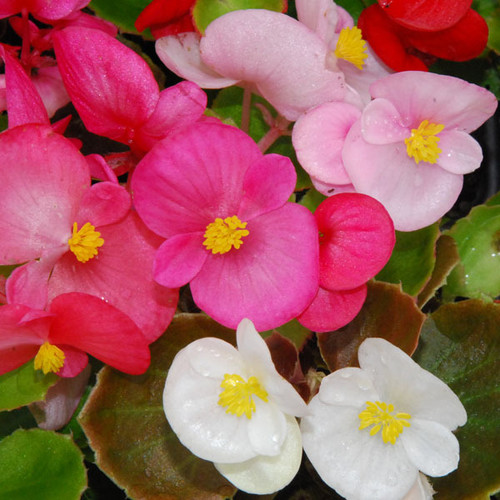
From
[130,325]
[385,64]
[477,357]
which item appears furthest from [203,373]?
[385,64]

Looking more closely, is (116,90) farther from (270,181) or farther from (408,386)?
(408,386)

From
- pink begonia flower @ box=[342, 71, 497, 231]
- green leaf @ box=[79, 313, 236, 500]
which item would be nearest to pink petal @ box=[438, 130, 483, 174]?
pink begonia flower @ box=[342, 71, 497, 231]

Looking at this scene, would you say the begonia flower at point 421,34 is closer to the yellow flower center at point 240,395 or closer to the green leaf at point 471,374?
the green leaf at point 471,374

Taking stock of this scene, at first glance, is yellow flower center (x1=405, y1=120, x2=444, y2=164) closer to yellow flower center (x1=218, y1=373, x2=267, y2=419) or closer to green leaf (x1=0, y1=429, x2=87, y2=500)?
yellow flower center (x1=218, y1=373, x2=267, y2=419)

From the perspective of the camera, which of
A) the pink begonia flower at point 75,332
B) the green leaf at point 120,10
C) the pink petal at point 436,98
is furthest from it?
the green leaf at point 120,10

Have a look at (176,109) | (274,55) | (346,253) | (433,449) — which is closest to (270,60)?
(274,55)

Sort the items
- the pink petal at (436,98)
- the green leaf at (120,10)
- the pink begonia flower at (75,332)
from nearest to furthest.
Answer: the pink begonia flower at (75,332)
the pink petal at (436,98)
the green leaf at (120,10)

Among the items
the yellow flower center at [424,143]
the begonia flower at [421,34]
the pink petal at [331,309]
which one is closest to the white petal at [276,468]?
the pink petal at [331,309]

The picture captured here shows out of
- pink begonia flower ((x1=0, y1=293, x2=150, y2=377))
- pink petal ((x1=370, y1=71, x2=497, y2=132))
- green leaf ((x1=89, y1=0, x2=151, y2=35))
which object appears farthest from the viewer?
green leaf ((x1=89, y1=0, x2=151, y2=35))
